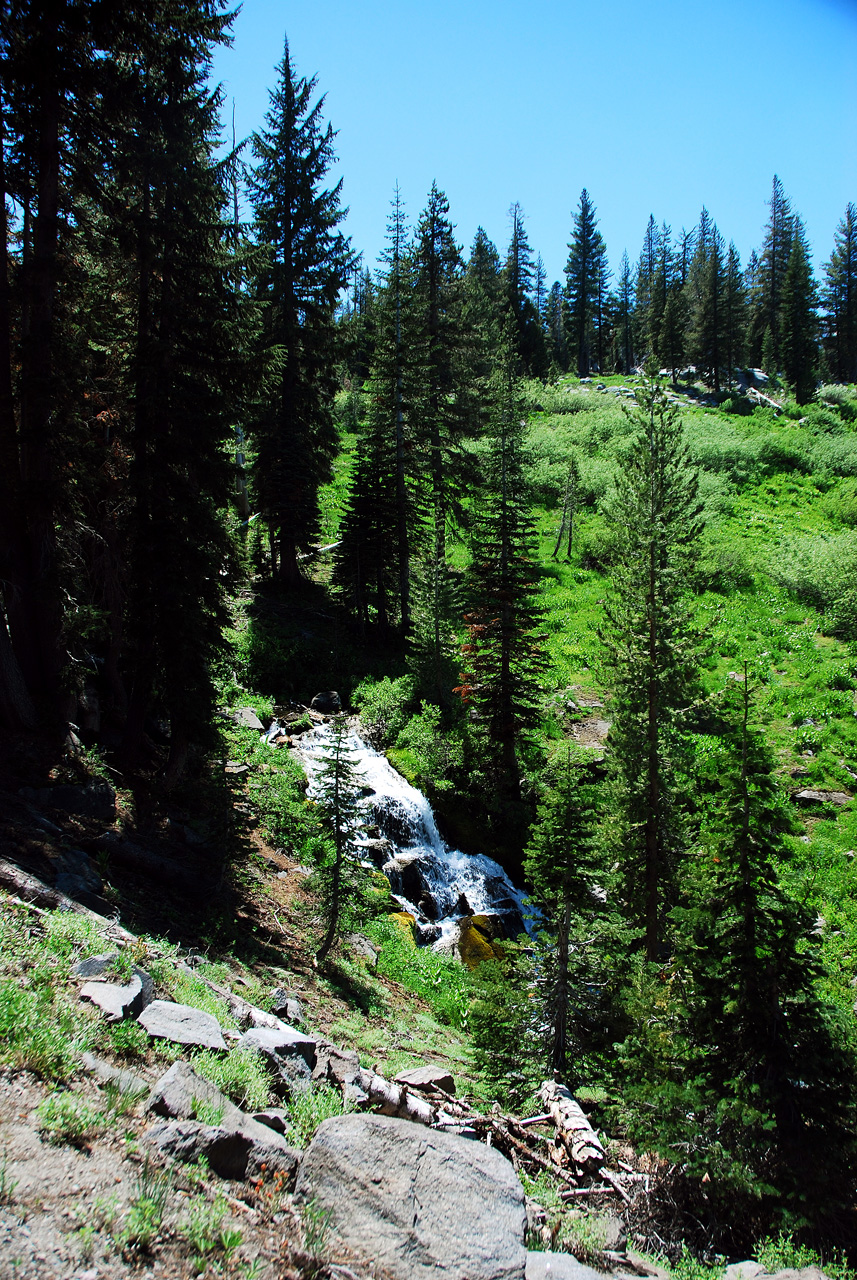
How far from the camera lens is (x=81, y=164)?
11930 mm

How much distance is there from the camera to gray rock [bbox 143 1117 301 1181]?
4.05 metres

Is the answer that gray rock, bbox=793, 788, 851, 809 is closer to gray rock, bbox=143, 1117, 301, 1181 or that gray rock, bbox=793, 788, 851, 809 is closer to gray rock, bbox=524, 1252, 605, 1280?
gray rock, bbox=524, 1252, 605, 1280

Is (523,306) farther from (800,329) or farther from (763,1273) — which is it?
(763,1273)

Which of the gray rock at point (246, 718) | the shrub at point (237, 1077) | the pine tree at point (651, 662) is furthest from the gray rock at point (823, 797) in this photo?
the shrub at point (237, 1077)

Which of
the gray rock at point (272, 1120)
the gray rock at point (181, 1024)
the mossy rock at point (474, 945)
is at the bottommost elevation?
the mossy rock at point (474, 945)

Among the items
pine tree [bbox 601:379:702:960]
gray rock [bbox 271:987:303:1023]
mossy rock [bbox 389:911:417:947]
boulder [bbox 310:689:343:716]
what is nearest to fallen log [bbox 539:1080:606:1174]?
gray rock [bbox 271:987:303:1023]

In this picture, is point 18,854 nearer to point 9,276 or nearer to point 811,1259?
point 811,1259

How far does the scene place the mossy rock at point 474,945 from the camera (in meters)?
14.8

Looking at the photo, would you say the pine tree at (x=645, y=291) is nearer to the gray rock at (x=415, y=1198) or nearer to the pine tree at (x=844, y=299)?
the pine tree at (x=844, y=299)

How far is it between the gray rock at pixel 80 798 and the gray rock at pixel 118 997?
533cm

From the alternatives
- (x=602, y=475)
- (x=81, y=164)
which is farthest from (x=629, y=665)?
(x=602, y=475)

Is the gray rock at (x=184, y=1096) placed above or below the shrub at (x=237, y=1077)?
above

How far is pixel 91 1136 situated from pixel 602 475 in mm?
42751

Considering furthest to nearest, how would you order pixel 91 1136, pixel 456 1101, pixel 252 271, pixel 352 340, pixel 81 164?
pixel 352 340, pixel 252 271, pixel 81 164, pixel 456 1101, pixel 91 1136
